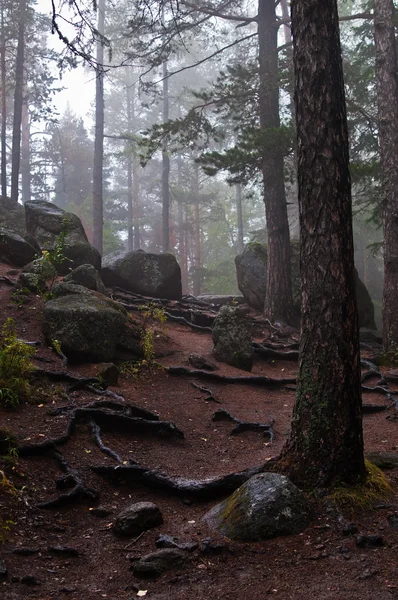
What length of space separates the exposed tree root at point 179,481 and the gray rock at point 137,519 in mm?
590

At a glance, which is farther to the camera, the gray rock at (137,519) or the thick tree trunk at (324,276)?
the thick tree trunk at (324,276)

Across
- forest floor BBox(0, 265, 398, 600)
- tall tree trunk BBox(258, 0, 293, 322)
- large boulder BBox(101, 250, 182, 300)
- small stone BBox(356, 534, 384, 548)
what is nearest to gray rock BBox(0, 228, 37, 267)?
large boulder BBox(101, 250, 182, 300)

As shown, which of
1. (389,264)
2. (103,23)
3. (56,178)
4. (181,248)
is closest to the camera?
(389,264)

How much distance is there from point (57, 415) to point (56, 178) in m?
38.9

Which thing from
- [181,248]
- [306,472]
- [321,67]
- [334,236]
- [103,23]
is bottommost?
[306,472]

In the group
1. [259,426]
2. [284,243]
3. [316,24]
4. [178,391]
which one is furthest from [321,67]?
[284,243]

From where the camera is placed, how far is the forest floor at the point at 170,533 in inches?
138

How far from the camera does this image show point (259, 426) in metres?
7.75

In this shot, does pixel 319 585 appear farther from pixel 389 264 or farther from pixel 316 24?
pixel 389 264

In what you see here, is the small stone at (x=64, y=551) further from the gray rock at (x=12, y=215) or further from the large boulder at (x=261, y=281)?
the gray rock at (x=12, y=215)

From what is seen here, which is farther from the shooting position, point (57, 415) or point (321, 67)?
point (57, 415)

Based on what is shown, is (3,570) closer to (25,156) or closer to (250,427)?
(250,427)

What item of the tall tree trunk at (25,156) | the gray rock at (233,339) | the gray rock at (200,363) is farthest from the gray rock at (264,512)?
the tall tree trunk at (25,156)

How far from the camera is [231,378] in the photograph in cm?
1006
